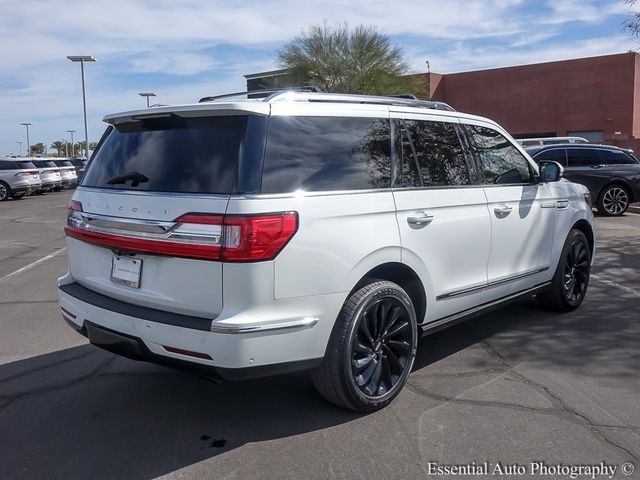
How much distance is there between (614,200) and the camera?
15.0m

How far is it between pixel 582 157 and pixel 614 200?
133cm

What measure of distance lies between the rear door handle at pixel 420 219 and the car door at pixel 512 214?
2.87 feet

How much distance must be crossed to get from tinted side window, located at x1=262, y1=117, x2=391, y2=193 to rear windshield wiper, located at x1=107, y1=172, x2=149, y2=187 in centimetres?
84

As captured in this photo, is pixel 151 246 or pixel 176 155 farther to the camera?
pixel 176 155

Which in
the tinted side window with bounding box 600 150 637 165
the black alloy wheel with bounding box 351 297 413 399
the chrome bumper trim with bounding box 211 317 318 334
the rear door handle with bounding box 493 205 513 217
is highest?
the tinted side window with bounding box 600 150 637 165

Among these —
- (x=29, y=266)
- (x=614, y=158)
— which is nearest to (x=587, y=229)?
(x=29, y=266)

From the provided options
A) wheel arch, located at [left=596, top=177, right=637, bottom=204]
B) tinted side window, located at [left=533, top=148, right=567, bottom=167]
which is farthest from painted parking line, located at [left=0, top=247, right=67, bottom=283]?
wheel arch, located at [left=596, top=177, right=637, bottom=204]

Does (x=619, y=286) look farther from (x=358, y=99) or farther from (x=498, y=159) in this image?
(x=358, y=99)

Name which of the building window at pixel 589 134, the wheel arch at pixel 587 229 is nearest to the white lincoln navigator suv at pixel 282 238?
the wheel arch at pixel 587 229

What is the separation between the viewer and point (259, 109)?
3355 millimetres

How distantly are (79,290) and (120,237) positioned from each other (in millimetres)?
705

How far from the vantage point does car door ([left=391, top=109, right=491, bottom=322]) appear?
4055 mm

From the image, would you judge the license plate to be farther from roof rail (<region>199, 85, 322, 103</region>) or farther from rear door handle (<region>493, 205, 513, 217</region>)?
rear door handle (<region>493, 205, 513, 217</region>)

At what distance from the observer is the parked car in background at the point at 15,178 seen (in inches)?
1022
